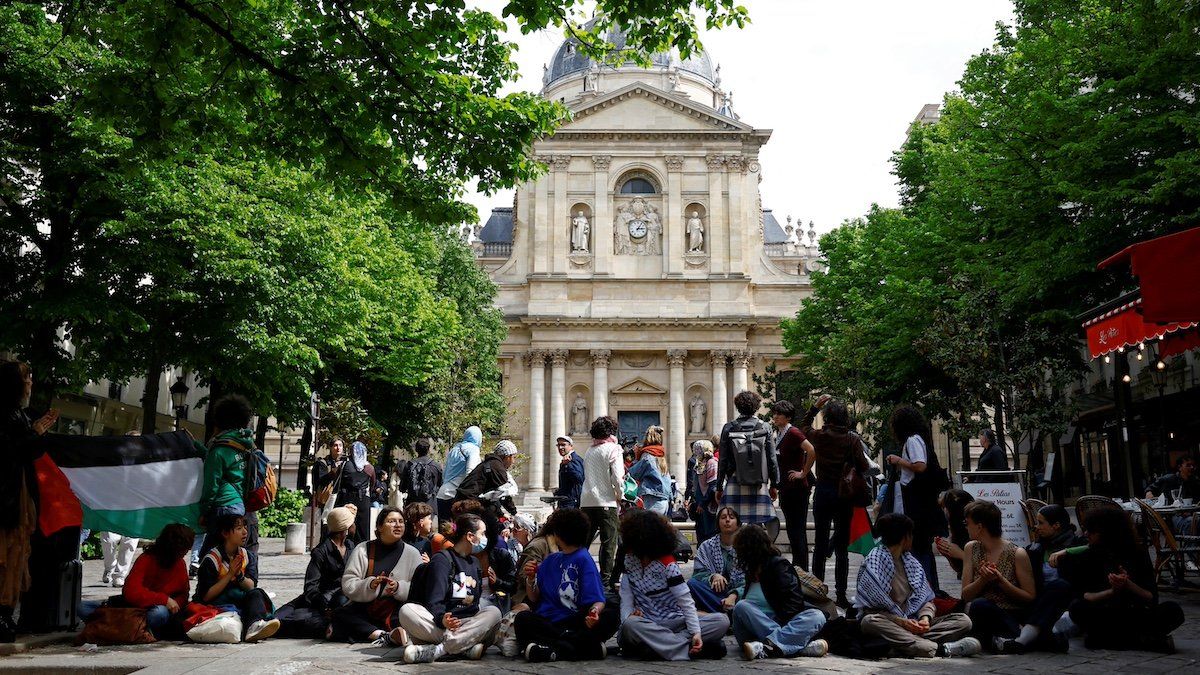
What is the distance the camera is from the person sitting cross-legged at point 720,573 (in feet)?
27.3

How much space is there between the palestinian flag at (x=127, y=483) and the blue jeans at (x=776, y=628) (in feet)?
15.9

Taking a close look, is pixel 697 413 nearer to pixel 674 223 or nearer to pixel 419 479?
pixel 674 223

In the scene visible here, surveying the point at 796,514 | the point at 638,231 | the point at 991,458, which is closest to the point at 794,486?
the point at 796,514

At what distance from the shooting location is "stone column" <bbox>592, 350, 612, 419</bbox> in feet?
147

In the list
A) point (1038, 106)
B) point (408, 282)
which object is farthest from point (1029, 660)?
point (408, 282)

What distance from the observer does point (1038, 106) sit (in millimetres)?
18406

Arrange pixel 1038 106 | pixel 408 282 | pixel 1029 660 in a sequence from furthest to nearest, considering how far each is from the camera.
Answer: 1. pixel 408 282
2. pixel 1038 106
3. pixel 1029 660

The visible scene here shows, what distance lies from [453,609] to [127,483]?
3189 mm

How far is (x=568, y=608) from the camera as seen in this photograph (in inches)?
297

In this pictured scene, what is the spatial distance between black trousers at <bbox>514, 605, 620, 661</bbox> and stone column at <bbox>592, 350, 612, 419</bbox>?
3724cm

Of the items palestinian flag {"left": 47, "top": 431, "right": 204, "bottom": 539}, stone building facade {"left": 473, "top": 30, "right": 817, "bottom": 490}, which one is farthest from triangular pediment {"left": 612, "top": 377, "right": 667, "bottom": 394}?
palestinian flag {"left": 47, "top": 431, "right": 204, "bottom": 539}

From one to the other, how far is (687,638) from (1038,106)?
1466 centimetres

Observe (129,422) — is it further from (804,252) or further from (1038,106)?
(804,252)

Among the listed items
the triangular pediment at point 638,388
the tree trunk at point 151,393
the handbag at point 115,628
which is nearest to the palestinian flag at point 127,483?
the handbag at point 115,628
